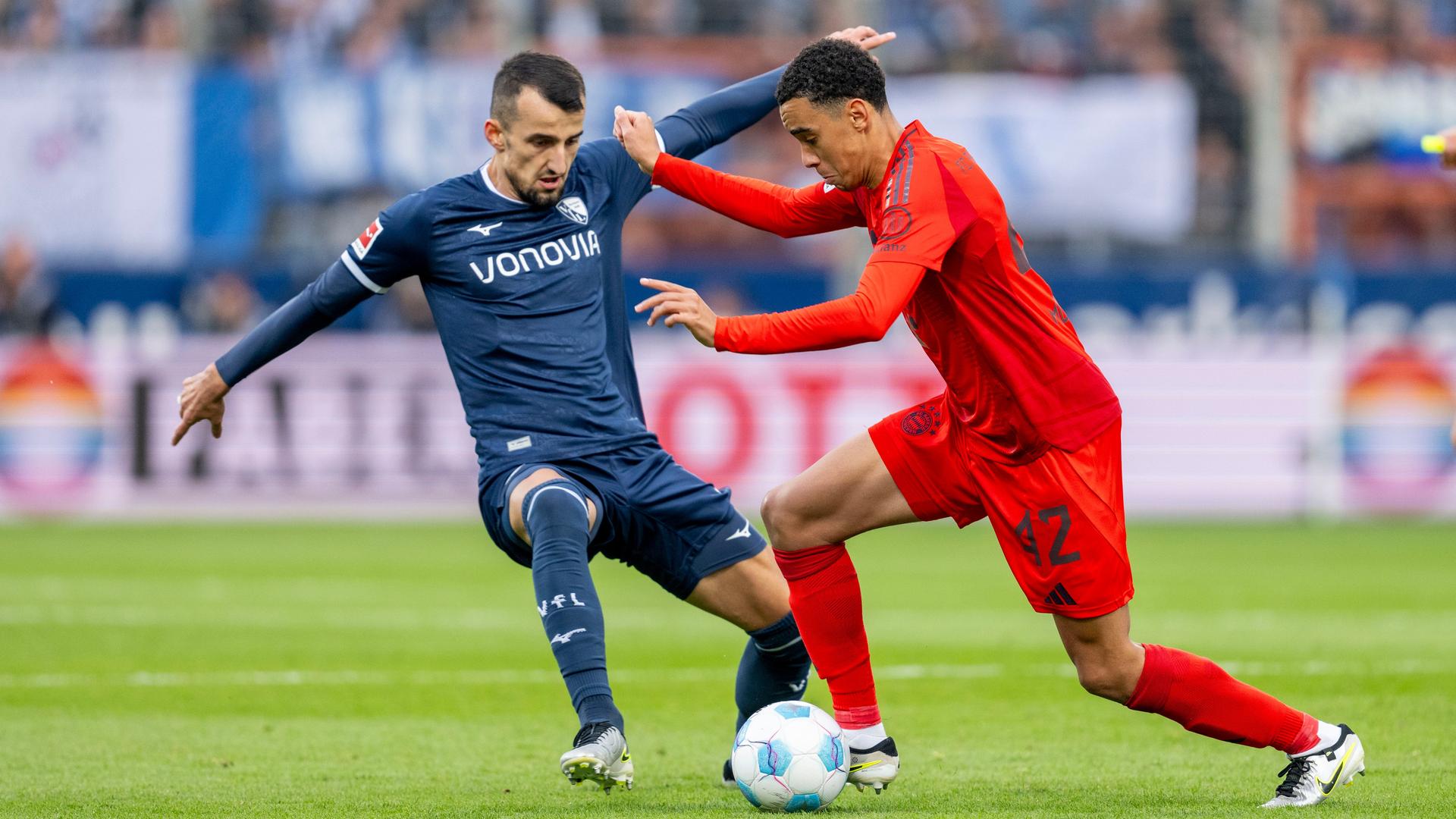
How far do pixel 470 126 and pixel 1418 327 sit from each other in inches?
354

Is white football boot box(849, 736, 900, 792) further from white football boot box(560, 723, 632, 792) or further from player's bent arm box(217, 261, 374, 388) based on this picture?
player's bent arm box(217, 261, 374, 388)

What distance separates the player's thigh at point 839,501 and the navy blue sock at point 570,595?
0.60m

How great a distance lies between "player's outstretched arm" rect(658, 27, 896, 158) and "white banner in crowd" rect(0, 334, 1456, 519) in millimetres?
9336

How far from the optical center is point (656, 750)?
6.61 metres

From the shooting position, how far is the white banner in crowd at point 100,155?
1680 centimetres

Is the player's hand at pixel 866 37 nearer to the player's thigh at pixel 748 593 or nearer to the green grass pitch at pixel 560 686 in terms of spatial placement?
the player's thigh at pixel 748 593

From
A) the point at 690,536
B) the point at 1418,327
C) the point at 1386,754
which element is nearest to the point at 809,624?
the point at 690,536

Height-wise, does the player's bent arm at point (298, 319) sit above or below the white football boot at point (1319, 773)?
above

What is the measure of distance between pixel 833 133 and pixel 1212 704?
Answer: 200 cm

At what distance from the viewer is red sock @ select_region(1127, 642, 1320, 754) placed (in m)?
5.32

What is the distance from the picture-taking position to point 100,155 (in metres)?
16.8

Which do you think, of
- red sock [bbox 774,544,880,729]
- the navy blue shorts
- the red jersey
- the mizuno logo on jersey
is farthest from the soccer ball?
the mizuno logo on jersey

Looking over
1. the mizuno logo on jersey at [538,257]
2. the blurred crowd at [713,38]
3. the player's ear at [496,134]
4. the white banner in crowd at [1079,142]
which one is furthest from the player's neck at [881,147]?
the white banner in crowd at [1079,142]

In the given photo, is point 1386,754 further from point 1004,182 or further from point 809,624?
point 1004,182
